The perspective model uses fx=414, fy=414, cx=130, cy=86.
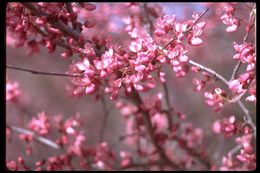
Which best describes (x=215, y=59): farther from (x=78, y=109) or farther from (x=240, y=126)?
(x=240, y=126)

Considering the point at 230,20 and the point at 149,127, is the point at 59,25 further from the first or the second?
the point at 149,127

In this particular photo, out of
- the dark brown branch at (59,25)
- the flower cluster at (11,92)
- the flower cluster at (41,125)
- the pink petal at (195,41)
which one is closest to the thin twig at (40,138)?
the flower cluster at (41,125)

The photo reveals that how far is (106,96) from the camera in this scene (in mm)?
6555

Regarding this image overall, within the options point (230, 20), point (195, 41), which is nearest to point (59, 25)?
point (195, 41)

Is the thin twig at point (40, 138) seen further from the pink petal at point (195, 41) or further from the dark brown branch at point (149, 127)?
the pink petal at point (195, 41)

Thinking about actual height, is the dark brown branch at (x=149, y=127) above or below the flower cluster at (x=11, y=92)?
below

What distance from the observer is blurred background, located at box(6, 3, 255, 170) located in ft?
18.7

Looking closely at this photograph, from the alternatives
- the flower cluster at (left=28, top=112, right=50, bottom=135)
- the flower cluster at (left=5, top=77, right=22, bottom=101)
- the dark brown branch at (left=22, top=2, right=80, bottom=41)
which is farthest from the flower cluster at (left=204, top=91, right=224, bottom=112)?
the flower cluster at (left=5, top=77, right=22, bottom=101)

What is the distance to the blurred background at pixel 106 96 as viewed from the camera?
5711 millimetres

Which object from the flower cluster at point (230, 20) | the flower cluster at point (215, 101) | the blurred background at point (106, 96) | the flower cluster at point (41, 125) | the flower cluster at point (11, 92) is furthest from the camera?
the blurred background at point (106, 96)

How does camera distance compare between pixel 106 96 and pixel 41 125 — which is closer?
pixel 41 125

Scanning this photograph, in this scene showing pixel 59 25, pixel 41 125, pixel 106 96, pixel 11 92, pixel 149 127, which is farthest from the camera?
pixel 106 96

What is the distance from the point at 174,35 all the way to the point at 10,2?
995 millimetres
